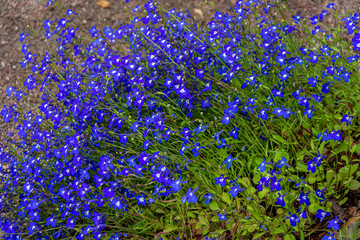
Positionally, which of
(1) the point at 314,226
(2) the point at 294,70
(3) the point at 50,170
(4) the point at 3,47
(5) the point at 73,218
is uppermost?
(4) the point at 3,47

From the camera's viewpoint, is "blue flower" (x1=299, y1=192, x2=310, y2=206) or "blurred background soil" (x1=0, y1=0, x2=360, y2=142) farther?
"blurred background soil" (x1=0, y1=0, x2=360, y2=142)

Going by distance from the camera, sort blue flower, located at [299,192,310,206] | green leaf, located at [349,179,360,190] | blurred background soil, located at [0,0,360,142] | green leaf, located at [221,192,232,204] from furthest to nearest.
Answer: blurred background soil, located at [0,0,360,142], green leaf, located at [221,192,232,204], green leaf, located at [349,179,360,190], blue flower, located at [299,192,310,206]

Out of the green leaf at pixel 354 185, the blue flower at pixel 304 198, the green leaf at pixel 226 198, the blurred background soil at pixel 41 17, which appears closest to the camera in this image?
the blue flower at pixel 304 198

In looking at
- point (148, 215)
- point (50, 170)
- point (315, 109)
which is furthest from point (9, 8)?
point (315, 109)

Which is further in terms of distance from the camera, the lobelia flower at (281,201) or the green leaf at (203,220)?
the green leaf at (203,220)

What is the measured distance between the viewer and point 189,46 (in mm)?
3588

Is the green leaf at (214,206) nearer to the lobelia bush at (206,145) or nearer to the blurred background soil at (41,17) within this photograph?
the lobelia bush at (206,145)

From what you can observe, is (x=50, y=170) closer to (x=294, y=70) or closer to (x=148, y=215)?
(x=148, y=215)

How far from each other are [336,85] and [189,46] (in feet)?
4.51

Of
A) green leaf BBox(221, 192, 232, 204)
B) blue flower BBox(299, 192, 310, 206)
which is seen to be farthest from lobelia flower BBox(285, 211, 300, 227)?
green leaf BBox(221, 192, 232, 204)

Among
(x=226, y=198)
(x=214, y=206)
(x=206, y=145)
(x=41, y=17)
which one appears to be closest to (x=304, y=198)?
(x=226, y=198)

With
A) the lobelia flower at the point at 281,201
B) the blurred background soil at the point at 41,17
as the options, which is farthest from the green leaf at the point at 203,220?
the blurred background soil at the point at 41,17

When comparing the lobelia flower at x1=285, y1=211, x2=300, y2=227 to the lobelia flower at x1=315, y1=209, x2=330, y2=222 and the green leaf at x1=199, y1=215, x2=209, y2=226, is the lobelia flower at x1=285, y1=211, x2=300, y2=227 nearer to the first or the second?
the lobelia flower at x1=315, y1=209, x2=330, y2=222

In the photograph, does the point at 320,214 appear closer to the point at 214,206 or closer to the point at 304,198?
the point at 304,198
